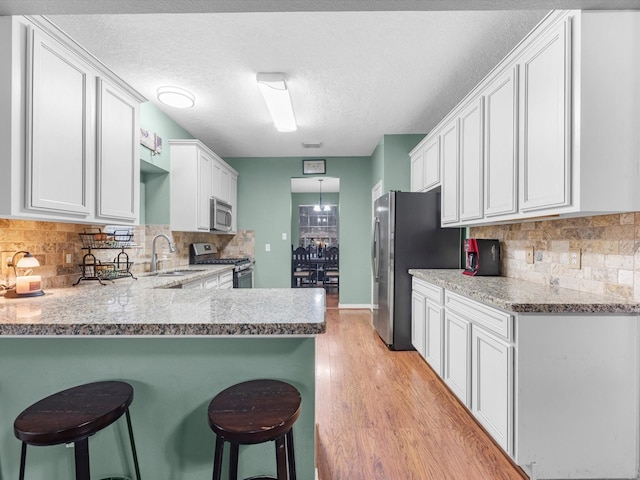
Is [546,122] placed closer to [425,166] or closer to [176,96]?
[425,166]

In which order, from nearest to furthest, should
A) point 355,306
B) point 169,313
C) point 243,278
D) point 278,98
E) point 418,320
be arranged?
point 169,313 < point 278,98 < point 418,320 < point 243,278 < point 355,306

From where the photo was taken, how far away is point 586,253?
1.77 metres

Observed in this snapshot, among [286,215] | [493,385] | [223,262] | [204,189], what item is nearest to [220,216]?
[204,189]

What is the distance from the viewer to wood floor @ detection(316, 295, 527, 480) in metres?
1.63

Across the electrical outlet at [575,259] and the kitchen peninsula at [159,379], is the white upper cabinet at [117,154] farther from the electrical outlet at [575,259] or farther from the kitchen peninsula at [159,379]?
the electrical outlet at [575,259]

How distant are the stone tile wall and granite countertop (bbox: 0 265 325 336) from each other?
5.04ft

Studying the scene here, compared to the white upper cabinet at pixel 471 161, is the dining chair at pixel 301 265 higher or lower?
lower

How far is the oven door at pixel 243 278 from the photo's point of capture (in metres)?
4.05

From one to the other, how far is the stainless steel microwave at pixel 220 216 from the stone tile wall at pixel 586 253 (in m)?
3.31

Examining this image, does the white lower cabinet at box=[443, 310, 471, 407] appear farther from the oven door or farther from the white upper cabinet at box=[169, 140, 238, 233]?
the white upper cabinet at box=[169, 140, 238, 233]

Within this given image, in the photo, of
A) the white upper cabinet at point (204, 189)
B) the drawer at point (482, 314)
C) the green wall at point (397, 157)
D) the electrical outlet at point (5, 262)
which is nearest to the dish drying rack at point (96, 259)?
the electrical outlet at point (5, 262)

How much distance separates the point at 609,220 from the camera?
1636 millimetres

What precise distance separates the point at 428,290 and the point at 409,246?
604 mm

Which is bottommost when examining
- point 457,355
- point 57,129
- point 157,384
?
point 457,355
